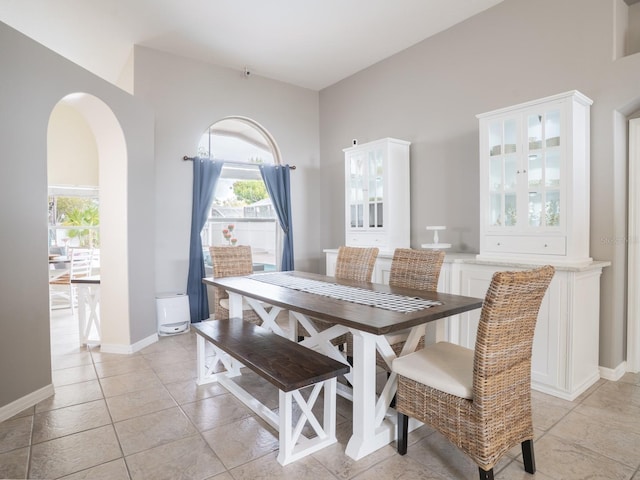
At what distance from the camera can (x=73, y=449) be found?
2008mm

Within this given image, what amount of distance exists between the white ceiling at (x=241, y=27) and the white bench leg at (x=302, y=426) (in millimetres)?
3386

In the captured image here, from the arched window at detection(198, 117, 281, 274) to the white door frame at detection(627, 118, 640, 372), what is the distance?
3.98 meters

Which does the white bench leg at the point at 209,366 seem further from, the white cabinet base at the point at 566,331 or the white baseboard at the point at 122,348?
the white cabinet base at the point at 566,331

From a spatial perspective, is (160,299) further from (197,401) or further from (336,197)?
(336,197)

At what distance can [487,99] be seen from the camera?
3.58 metres

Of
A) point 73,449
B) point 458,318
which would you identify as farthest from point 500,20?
point 73,449

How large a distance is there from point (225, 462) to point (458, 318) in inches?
86.4

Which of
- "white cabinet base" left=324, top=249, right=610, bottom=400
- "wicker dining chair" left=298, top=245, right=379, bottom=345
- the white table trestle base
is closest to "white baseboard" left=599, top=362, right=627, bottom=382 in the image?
"white cabinet base" left=324, top=249, right=610, bottom=400

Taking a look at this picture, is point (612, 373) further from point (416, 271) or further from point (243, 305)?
point (243, 305)

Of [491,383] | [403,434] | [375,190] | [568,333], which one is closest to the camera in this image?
[491,383]

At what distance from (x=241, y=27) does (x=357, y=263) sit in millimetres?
2752

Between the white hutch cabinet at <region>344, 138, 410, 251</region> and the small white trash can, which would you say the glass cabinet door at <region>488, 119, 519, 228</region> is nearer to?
the white hutch cabinet at <region>344, 138, 410, 251</region>

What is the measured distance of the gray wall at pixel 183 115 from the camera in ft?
14.3

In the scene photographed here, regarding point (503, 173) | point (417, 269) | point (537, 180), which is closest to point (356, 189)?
point (503, 173)
